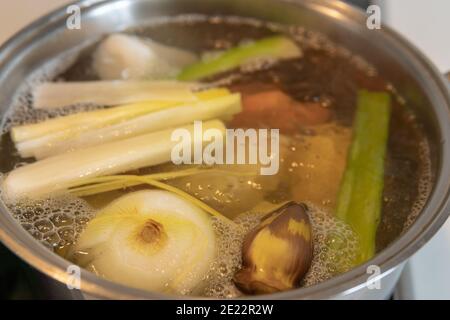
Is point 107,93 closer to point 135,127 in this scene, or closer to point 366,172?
point 135,127

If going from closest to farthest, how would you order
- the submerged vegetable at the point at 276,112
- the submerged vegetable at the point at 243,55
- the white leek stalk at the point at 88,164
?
1. the white leek stalk at the point at 88,164
2. the submerged vegetable at the point at 276,112
3. the submerged vegetable at the point at 243,55

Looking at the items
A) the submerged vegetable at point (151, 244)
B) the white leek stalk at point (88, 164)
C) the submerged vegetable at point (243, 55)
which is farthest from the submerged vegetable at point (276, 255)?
the submerged vegetable at point (243, 55)

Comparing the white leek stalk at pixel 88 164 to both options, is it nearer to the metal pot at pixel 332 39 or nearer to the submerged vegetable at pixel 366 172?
the metal pot at pixel 332 39

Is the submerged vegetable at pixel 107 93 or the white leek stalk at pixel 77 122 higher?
the submerged vegetable at pixel 107 93

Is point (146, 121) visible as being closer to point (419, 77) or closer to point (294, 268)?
point (294, 268)

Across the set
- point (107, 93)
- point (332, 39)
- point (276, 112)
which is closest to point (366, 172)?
point (276, 112)

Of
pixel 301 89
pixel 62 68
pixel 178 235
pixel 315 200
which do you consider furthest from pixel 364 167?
pixel 62 68
